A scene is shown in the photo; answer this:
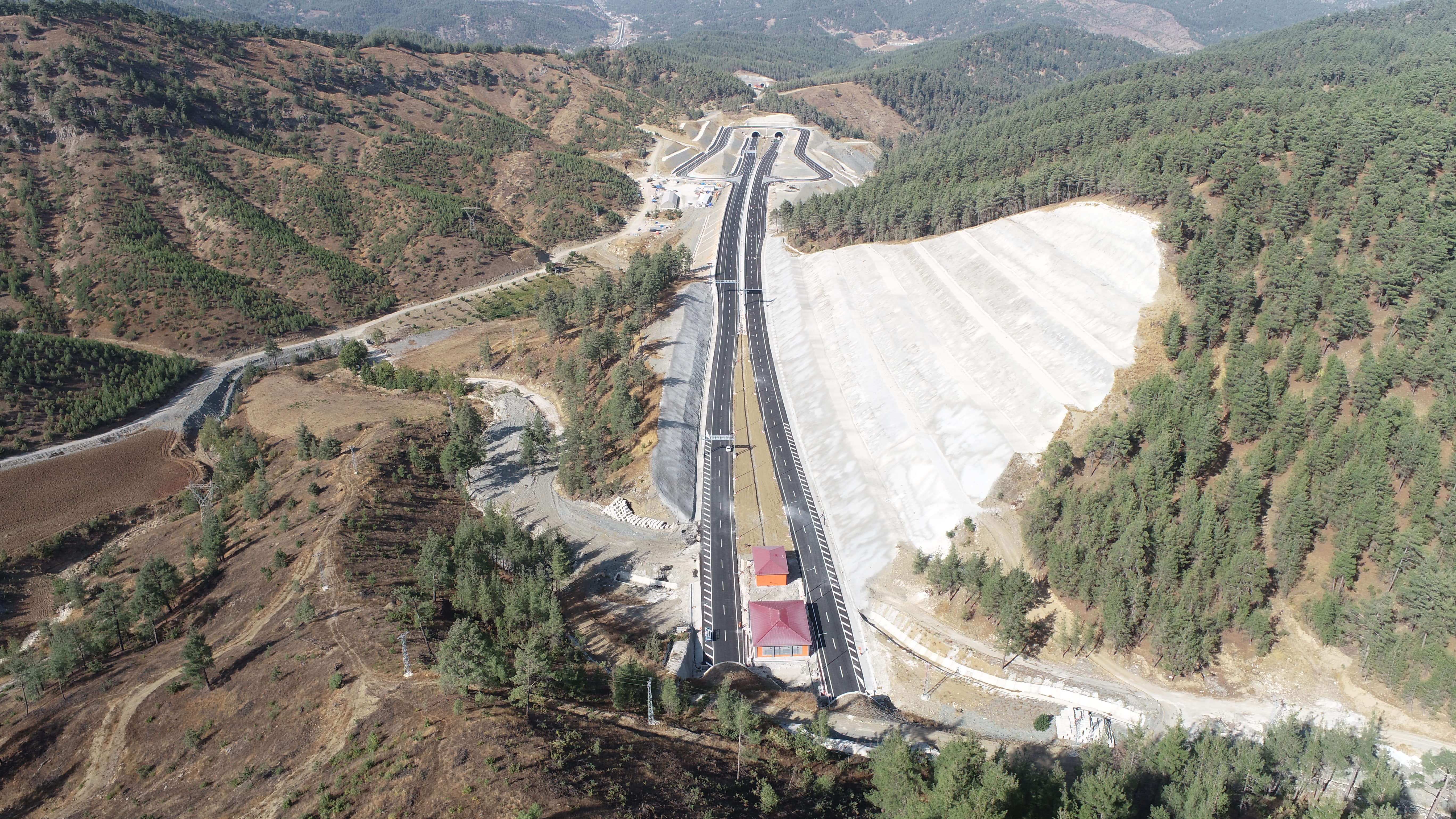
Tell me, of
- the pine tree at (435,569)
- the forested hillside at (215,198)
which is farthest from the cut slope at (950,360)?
the forested hillside at (215,198)

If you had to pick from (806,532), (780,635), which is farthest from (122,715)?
(806,532)

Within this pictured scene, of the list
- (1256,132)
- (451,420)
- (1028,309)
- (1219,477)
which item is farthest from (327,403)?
(1256,132)

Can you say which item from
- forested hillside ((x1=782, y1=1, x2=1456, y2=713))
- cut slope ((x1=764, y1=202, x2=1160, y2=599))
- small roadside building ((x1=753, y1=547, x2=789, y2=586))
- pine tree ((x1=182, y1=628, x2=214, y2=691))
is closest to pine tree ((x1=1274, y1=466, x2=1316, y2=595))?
forested hillside ((x1=782, y1=1, x2=1456, y2=713))

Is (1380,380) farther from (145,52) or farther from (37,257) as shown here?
(145,52)

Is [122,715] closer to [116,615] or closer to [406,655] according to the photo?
[116,615]

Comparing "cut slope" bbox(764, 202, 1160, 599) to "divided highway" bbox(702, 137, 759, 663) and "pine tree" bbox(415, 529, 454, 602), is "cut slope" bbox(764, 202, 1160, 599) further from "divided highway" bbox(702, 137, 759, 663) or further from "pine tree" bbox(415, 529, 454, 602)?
"pine tree" bbox(415, 529, 454, 602)

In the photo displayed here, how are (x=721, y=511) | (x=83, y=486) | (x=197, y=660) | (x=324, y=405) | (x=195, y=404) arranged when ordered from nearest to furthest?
(x=197, y=660) → (x=721, y=511) → (x=83, y=486) → (x=324, y=405) → (x=195, y=404)

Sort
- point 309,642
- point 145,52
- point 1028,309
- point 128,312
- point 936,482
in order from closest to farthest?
1. point 309,642
2. point 936,482
3. point 1028,309
4. point 128,312
5. point 145,52
